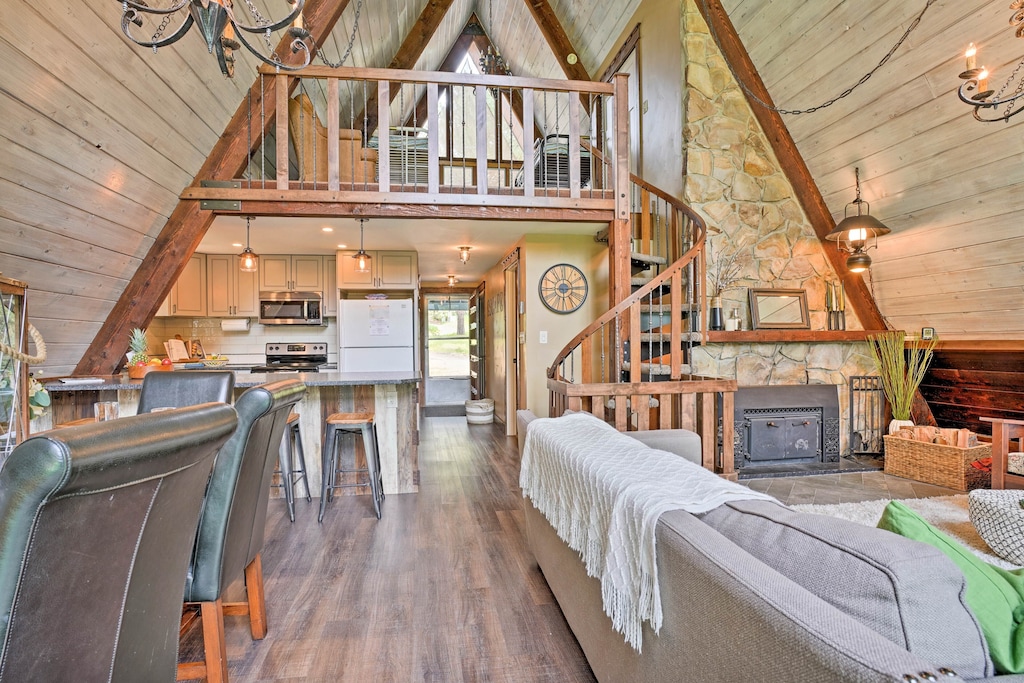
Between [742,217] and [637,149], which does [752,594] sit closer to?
[742,217]

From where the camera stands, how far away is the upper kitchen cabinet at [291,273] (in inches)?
243

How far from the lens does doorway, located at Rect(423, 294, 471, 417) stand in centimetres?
909

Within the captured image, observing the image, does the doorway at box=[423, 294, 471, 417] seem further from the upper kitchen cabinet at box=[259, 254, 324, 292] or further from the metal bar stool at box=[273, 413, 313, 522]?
the metal bar stool at box=[273, 413, 313, 522]

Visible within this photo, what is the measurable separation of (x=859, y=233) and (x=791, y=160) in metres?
0.94

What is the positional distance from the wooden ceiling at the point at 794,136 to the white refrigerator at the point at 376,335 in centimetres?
243

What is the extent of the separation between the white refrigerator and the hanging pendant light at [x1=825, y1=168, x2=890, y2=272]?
4.51 metres

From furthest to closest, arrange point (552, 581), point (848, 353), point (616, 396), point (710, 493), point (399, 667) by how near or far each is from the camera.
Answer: point (848, 353), point (616, 396), point (552, 581), point (399, 667), point (710, 493)

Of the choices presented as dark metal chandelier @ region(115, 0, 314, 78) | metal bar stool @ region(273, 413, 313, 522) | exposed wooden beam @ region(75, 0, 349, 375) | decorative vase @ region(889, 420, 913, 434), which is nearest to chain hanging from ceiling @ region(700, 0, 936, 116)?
decorative vase @ region(889, 420, 913, 434)

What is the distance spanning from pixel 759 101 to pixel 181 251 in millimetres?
4911

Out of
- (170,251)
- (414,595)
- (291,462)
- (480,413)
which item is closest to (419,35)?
(170,251)

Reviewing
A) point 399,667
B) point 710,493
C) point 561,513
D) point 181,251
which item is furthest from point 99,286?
point 710,493

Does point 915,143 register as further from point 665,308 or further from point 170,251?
point 170,251

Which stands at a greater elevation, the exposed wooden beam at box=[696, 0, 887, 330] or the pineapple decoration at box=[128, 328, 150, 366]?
the exposed wooden beam at box=[696, 0, 887, 330]

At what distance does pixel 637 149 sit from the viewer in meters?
5.73
